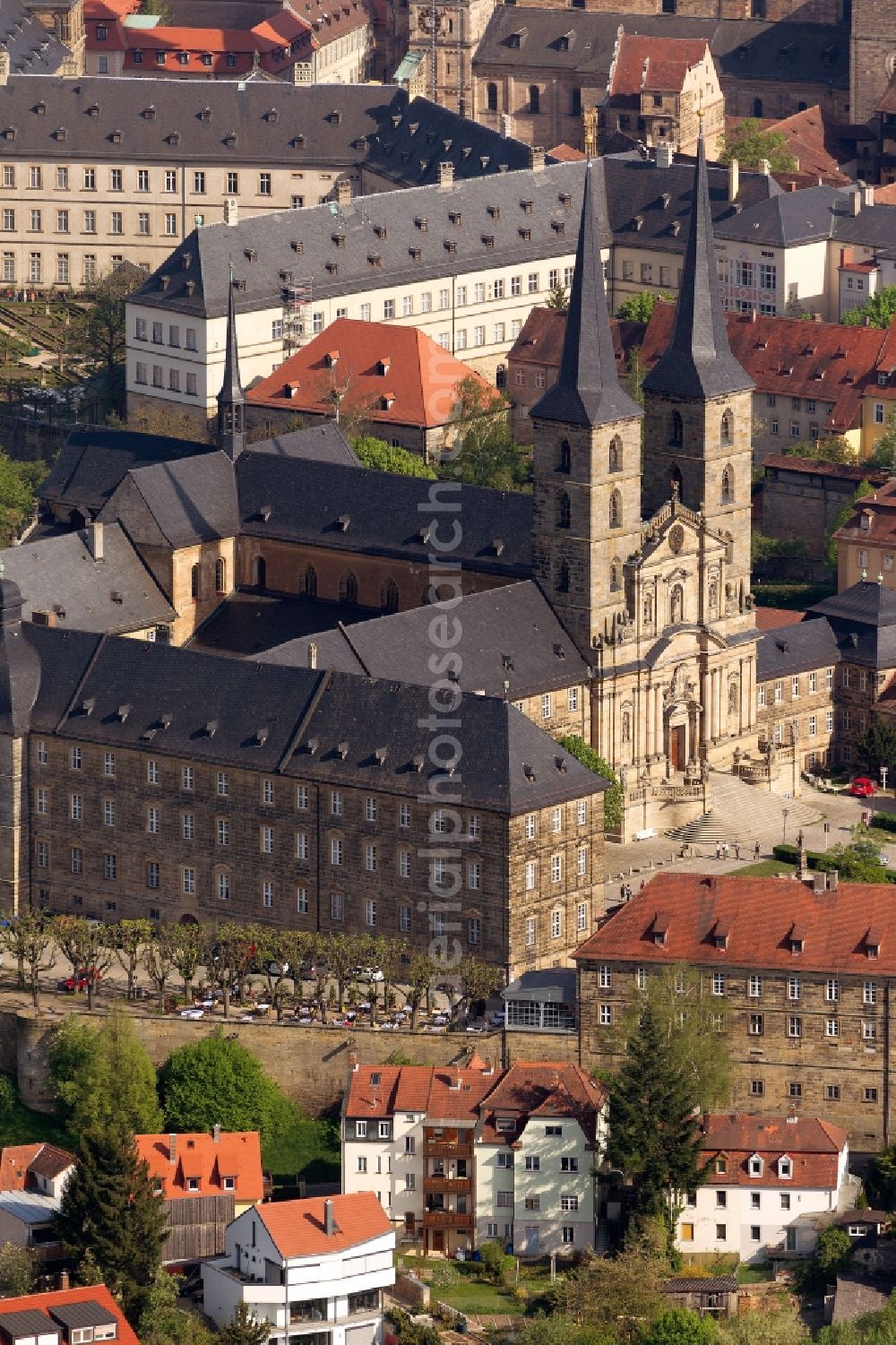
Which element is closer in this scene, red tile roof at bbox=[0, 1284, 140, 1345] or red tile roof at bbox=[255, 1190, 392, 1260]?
red tile roof at bbox=[0, 1284, 140, 1345]

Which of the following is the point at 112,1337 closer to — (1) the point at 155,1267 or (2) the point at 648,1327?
(1) the point at 155,1267

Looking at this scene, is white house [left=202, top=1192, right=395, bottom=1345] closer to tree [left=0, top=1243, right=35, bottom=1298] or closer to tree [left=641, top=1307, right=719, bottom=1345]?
tree [left=0, top=1243, right=35, bottom=1298]

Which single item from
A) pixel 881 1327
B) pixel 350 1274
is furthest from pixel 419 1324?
pixel 881 1327

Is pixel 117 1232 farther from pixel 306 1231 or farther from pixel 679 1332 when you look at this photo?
pixel 679 1332

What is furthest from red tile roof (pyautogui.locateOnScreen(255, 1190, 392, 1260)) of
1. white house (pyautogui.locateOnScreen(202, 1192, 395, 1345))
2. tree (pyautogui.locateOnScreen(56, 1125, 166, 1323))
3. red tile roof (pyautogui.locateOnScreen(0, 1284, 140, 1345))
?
red tile roof (pyautogui.locateOnScreen(0, 1284, 140, 1345))

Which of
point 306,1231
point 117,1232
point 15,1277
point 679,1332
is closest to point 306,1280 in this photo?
point 306,1231

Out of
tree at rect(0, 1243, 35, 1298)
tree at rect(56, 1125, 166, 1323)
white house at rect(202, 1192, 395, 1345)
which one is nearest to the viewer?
white house at rect(202, 1192, 395, 1345)

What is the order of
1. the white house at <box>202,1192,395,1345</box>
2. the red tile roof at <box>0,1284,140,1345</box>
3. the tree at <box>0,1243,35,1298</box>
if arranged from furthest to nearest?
the tree at <box>0,1243,35,1298</box>, the white house at <box>202,1192,395,1345</box>, the red tile roof at <box>0,1284,140,1345</box>
